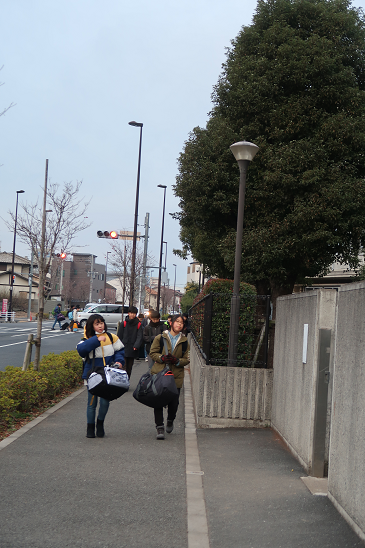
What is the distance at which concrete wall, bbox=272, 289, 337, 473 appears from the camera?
19.0 feet

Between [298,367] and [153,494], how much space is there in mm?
2383

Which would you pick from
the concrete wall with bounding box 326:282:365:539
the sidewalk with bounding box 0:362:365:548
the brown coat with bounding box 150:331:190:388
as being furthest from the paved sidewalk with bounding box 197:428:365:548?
the brown coat with bounding box 150:331:190:388

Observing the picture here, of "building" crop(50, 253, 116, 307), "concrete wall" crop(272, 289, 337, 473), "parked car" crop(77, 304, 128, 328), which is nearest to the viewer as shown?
"concrete wall" crop(272, 289, 337, 473)

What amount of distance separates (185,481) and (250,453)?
1.49 m

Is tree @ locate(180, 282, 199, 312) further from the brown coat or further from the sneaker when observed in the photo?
the sneaker

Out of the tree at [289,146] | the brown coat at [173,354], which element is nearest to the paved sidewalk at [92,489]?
the brown coat at [173,354]

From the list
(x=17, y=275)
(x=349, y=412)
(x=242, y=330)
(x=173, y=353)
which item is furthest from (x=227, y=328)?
(x=17, y=275)

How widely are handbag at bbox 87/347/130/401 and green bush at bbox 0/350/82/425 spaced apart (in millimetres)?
1275

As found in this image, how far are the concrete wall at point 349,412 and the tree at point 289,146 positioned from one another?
1169 cm

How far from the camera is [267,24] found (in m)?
18.7

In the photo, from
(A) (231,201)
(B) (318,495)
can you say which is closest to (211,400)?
(B) (318,495)

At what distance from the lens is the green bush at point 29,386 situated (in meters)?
7.79

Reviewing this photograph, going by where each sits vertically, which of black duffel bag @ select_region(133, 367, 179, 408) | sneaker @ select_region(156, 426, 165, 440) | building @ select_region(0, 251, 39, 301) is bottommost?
sneaker @ select_region(156, 426, 165, 440)

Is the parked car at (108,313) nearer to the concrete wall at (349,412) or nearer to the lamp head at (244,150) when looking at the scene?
the lamp head at (244,150)
